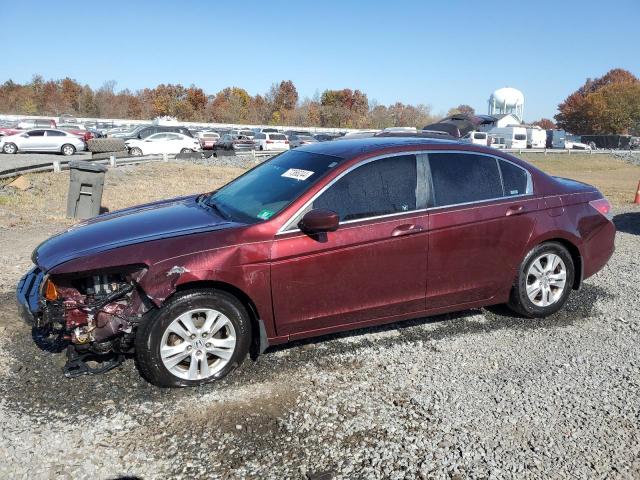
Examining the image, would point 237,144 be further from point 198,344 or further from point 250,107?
point 250,107

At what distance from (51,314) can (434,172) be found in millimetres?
3128

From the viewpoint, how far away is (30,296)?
151 inches

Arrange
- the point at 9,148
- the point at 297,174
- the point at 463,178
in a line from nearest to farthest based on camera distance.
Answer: the point at 297,174 → the point at 463,178 → the point at 9,148

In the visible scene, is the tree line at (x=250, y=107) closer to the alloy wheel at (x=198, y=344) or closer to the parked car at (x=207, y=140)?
the parked car at (x=207, y=140)

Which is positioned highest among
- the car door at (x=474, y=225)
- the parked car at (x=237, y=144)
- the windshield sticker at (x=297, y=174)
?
the parked car at (x=237, y=144)

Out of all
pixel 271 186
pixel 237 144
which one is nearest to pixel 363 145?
pixel 271 186

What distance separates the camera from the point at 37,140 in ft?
87.6

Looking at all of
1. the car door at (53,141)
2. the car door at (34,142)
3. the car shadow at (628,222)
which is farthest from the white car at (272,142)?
the car shadow at (628,222)

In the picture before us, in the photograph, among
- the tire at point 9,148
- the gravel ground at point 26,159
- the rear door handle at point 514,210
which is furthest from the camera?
the tire at point 9,148

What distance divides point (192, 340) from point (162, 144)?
25830 mm

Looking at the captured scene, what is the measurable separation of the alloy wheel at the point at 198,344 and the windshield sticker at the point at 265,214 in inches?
30.8

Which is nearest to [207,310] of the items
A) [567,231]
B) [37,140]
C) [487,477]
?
[487,477]

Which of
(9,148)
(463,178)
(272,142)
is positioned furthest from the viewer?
(272,142)

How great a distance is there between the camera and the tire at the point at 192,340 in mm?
3590
